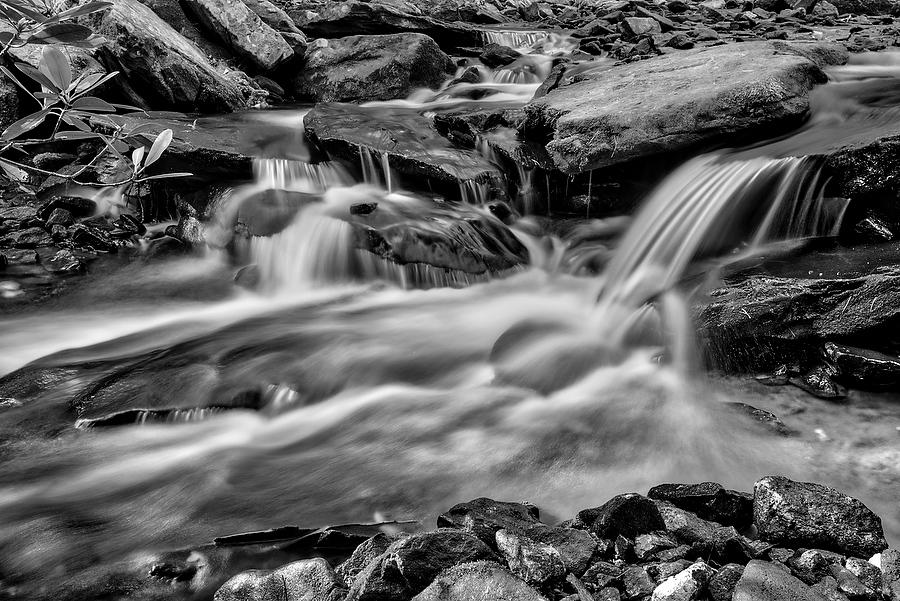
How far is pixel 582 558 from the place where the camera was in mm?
2441

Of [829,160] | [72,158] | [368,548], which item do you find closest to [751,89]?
[829,160]

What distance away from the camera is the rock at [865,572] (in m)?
2.27

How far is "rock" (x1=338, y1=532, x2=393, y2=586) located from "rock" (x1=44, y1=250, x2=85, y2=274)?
18.9 feet

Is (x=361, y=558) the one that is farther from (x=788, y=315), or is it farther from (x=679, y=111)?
(x=679, y=111)

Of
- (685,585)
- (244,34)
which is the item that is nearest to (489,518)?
(685,585)

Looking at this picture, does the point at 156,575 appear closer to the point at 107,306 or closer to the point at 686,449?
the point at 686,449

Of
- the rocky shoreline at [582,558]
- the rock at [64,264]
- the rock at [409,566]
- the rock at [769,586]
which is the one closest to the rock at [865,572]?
the rocky shoreline at [582,558]

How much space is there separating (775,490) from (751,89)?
5.16 metres

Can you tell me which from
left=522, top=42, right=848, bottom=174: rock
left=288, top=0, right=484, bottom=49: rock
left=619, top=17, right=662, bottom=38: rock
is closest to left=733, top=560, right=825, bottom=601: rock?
left=522, top=42, right=848, bottom=174: rock

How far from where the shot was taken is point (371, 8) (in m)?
13.3

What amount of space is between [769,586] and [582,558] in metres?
0.64

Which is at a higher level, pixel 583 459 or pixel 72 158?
pixel 72 158

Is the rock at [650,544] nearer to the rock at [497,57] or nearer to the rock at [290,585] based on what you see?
the rock at [290,585]

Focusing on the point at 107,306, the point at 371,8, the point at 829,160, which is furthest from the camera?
the point at 371,8
